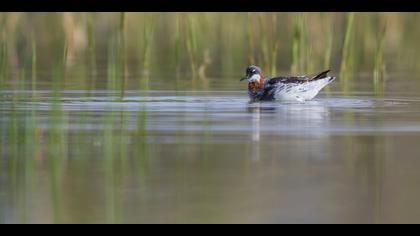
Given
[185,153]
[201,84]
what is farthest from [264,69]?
[185,153]

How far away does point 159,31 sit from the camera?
80.2 ft

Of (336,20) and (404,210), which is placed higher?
(336,20)

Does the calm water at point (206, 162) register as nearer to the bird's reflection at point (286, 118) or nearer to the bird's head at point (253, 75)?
the bird's reflection at point (286, 118)

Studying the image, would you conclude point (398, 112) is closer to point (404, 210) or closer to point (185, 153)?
point (185, 153)

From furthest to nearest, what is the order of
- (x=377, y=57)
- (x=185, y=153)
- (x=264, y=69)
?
(x=264, y=69), (x=377, y=57), (x=185, y=153)

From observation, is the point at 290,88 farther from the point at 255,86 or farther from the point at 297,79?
the point at 255,86

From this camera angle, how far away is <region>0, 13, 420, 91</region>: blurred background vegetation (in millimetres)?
15969

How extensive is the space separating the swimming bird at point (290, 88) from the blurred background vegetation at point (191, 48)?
1.10 metres

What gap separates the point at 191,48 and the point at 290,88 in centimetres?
240

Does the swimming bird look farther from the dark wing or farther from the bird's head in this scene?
the bird's head

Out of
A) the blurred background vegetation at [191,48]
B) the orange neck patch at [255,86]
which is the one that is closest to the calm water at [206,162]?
the orange neck patch at [255,86]

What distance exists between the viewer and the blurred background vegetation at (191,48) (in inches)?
629

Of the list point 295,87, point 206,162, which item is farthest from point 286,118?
point 206,162
